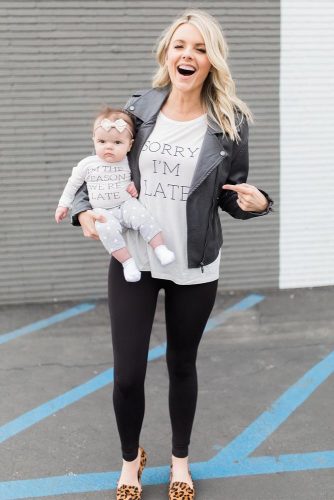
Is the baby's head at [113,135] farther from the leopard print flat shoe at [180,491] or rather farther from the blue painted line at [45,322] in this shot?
the blue painted line at [45,322]

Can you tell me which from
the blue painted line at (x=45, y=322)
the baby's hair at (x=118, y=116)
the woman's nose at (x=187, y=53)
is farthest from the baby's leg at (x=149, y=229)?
the blue painted line at (x=45, y=322)

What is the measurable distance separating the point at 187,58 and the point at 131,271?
89cm

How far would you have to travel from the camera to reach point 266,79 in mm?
5289

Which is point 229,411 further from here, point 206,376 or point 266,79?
point 266,79

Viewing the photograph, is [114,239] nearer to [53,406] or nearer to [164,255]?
[164,255]

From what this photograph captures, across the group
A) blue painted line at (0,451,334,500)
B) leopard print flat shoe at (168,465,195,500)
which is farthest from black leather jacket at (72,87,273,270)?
blue painted line at (0,451,334,500)

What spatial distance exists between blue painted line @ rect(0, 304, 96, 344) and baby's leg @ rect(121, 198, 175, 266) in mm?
2523

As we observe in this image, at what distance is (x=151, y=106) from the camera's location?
2594 mm

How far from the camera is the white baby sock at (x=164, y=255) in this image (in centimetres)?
246

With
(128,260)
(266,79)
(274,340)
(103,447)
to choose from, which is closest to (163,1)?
(266,79)

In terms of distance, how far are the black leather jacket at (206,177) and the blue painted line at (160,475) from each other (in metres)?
1.19

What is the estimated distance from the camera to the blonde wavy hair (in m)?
2.41

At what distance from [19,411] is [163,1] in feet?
11.3

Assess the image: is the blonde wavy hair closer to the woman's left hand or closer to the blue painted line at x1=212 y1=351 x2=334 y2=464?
the woman's left hand
